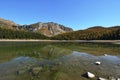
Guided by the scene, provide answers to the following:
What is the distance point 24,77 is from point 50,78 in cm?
330

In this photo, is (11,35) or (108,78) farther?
(11,35)

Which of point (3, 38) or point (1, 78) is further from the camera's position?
point (3, 38)

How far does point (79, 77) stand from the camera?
19.6 metres

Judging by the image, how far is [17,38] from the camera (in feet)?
653

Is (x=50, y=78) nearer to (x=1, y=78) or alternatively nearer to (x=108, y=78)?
(x=1, y=78)

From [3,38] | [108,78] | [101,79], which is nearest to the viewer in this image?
[101,79]

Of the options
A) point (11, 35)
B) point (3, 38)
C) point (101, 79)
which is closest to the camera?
point (101, 79)

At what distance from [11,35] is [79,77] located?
618ft

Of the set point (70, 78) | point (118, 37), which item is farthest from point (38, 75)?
point (118, 37)

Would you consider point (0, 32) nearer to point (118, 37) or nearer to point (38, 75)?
point (118, 37)

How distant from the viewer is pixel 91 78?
1902 centimetres

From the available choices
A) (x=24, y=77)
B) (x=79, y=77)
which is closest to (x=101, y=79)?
(x=79, y=77)

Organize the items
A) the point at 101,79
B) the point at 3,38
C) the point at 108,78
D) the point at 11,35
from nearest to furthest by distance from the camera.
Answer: the point at 101,79, the point at 108,78, the point at 3,38, the point at 11,35

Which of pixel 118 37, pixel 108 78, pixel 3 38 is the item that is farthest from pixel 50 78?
pixel 118 37
